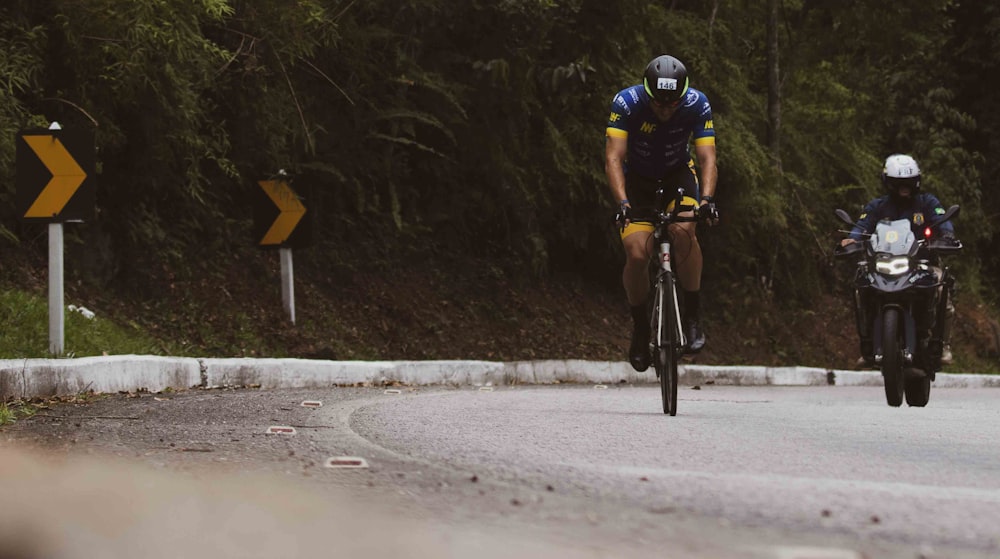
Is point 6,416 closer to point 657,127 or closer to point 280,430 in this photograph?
point 280,430

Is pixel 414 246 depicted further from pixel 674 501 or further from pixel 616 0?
pixel 674 501

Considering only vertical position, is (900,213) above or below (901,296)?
above

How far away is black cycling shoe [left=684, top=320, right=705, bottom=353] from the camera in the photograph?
9.07 m

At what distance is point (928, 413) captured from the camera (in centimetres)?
1010

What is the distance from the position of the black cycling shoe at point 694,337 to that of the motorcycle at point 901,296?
67.7 inches

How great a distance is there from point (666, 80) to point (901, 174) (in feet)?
9.09

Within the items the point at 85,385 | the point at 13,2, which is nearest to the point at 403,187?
the point at 13,2

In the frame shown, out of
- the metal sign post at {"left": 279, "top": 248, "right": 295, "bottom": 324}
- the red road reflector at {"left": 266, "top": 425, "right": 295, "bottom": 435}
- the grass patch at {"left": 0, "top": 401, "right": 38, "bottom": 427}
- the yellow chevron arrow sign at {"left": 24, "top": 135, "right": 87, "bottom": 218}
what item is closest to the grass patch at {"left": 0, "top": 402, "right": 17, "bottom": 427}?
the grass patch at {"left": 0, "top": 401, "right": 38, "bottom": 427}

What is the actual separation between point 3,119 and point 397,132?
233 inches

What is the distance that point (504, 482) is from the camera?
5.09 meters

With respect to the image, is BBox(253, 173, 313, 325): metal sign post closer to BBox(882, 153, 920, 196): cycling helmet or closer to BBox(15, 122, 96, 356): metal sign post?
BBox(15, 122, 96, 356): metal sign post

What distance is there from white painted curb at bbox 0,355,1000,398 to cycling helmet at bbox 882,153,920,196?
5213 mm

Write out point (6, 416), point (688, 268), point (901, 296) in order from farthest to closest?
point (901, 296), point (688, 268), point (6, 416)

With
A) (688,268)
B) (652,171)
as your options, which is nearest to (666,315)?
(688,268)
